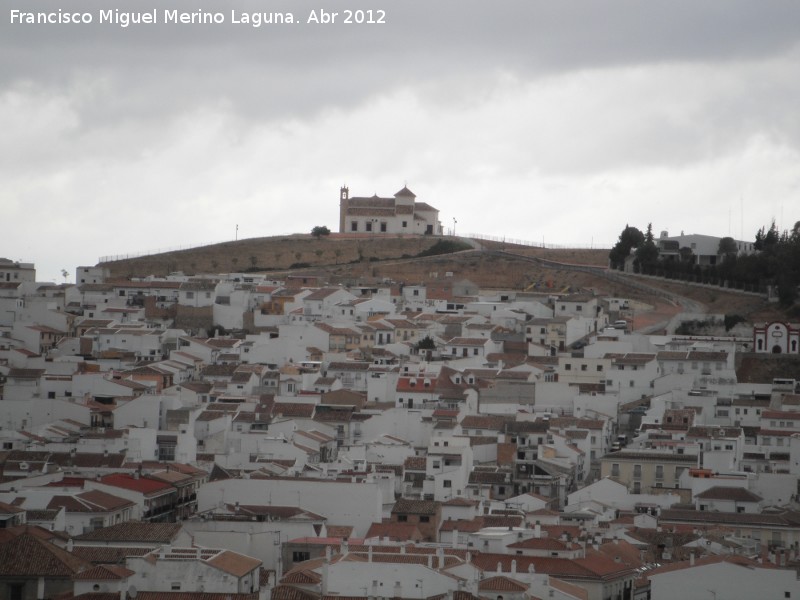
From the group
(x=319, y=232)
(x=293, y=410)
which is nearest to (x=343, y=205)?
(x=319, y=232)

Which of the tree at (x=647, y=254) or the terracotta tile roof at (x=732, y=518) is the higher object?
the tree at (x=647, y=254)

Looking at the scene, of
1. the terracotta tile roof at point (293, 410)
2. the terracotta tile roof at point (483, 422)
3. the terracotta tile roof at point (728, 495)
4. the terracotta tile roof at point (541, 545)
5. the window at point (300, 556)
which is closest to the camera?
the terracotta tile roof at point (541, 545)

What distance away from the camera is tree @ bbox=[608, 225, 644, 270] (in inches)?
3255

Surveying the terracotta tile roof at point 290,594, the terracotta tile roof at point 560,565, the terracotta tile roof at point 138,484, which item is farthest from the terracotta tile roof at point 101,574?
the terracotta tile roof at point 138,484

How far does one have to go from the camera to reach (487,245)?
92.8 m

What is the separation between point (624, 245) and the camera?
274 ft

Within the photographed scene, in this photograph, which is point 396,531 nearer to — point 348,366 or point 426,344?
point 348,366

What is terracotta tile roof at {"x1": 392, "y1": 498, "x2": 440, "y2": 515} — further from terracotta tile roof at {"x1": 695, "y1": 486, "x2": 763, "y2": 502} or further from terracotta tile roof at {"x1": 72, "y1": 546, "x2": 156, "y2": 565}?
terracotta tile roof at {"x1": 72, "y1": 546, "x2": 156, "y2": 565}

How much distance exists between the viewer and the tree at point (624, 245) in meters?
82.7

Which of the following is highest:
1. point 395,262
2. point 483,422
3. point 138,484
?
point 395,262

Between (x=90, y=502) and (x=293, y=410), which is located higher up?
(x=293, y=410)

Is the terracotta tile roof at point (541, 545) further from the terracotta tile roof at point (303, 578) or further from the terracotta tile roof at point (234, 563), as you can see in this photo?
the terracotta tile roof at point (234, 563)

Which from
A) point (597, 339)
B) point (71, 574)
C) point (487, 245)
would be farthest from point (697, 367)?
point (487, 245)

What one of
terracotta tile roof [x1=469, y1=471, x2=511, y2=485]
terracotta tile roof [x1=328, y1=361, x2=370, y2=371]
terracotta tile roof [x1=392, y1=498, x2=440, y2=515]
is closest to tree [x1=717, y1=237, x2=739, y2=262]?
terracotta tile roof [x1=328, y1=361, x2=370, y2=371]
